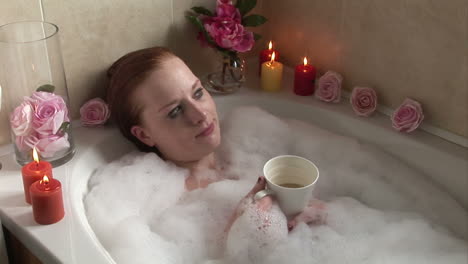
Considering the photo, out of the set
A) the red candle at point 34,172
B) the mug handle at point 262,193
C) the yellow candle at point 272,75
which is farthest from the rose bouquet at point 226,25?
the red candle at point 34,172

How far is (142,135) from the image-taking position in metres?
1.67

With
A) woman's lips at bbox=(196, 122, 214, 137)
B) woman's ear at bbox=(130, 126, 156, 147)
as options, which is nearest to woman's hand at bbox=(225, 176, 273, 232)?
woman's lips at bbox=(196, 122, 214, 137)

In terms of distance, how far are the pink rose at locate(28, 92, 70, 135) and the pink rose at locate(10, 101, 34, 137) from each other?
0.01 m

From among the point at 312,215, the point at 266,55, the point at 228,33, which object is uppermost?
the point at 228,33

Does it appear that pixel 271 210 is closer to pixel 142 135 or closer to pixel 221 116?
pixel 142 135

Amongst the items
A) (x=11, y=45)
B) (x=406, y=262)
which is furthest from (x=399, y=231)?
(x=11, y=45)

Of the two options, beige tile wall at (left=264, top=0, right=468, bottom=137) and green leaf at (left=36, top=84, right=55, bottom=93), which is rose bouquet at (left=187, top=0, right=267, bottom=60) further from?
green leaf at (left=36, top=84, right=55, bottom=93)

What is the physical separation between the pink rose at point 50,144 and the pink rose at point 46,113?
0.05 feet

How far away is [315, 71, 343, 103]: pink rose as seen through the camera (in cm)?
189

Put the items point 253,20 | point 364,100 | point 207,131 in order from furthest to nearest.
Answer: point 253,20 → point 364,100 → point 207,131

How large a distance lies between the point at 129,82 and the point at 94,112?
0.18 m

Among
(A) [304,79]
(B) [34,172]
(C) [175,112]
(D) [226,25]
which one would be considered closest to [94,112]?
(C) [175,112]

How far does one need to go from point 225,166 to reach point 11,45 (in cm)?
73

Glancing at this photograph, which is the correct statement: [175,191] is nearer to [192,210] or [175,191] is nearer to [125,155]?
[192,210]
